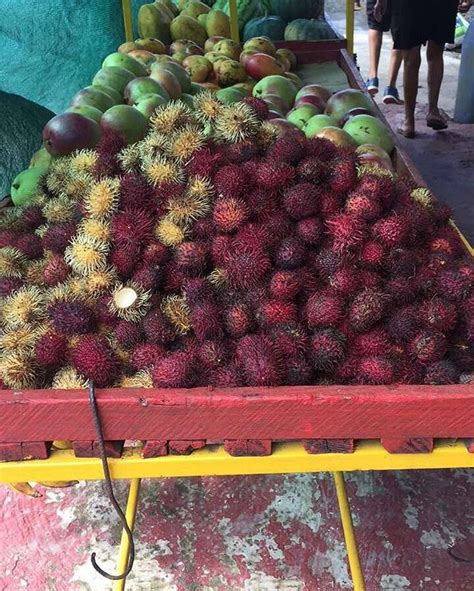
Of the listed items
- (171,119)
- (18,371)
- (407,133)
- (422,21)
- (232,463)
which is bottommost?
(407,133)

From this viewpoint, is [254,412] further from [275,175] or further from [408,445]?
[275,175]

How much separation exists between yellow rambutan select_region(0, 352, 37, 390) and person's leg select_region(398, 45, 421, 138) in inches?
194

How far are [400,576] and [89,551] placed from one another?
41.2 inches

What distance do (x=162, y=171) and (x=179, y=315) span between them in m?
0.42

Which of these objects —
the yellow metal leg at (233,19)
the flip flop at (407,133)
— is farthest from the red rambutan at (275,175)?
the flip flop at (407,133)

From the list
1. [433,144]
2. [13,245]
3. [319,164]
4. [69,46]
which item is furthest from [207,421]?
[433,144]

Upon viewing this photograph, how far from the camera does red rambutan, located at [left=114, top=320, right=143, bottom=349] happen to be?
4.42 feet

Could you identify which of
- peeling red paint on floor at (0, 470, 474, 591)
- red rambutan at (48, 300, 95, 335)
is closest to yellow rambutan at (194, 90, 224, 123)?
red rambutan at (48, 300, 95, 335)

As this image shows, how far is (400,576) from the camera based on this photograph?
184 centimetres

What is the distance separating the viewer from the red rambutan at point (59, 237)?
159 centimetres


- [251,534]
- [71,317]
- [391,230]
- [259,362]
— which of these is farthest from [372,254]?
[251,534]

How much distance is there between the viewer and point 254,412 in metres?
1.13

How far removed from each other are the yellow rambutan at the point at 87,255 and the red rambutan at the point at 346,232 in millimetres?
587

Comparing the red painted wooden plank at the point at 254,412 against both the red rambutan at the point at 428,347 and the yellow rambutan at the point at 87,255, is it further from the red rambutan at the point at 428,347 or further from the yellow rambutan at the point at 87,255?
the yellow rambutan at the point at 87,255
